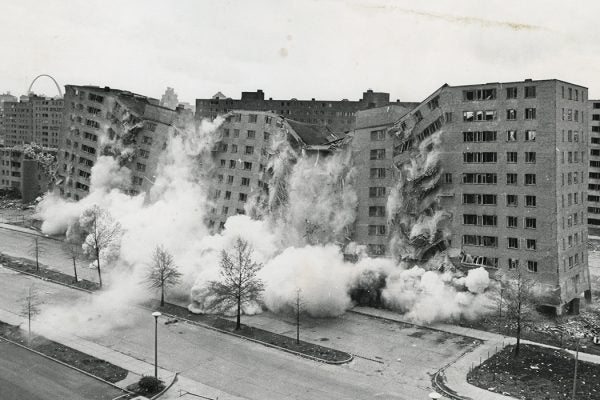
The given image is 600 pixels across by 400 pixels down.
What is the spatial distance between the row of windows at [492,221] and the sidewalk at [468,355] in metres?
12.5

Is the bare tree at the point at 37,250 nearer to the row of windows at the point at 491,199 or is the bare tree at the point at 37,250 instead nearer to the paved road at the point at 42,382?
the paved road at the point at 42,382

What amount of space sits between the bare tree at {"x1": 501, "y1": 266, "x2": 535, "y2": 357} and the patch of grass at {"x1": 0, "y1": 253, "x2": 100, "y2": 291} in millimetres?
47763

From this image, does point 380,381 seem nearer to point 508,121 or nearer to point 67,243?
point 508,121

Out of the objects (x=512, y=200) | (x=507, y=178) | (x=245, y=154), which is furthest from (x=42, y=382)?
(x=507, y=178)

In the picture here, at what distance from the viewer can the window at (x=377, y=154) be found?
71062 millimetres

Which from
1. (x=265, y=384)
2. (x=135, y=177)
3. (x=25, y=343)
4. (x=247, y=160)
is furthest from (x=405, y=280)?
(x=135, y=177)

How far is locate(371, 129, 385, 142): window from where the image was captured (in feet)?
234

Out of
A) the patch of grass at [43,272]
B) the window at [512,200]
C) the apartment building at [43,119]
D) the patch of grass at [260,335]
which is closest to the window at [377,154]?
the window at [512,200]

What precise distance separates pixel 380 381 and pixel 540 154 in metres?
31.3

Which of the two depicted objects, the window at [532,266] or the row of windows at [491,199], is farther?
the row of windows at [491,199]

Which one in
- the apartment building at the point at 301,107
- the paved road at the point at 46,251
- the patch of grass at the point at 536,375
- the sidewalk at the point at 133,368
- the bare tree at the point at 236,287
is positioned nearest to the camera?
the sidewalk at the point at 133,368

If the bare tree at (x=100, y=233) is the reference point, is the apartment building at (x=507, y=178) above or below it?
above

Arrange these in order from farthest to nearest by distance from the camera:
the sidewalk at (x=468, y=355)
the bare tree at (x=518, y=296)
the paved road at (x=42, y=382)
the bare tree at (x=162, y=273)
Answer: the bare tree at (x=162, y=273) < the bare tree at (x=518, y=296) < the sidewalk at (x=468, y=355) < the paved road at (x=42, y=382)

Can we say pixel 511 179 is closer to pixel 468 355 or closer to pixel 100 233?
pixel 468 355
